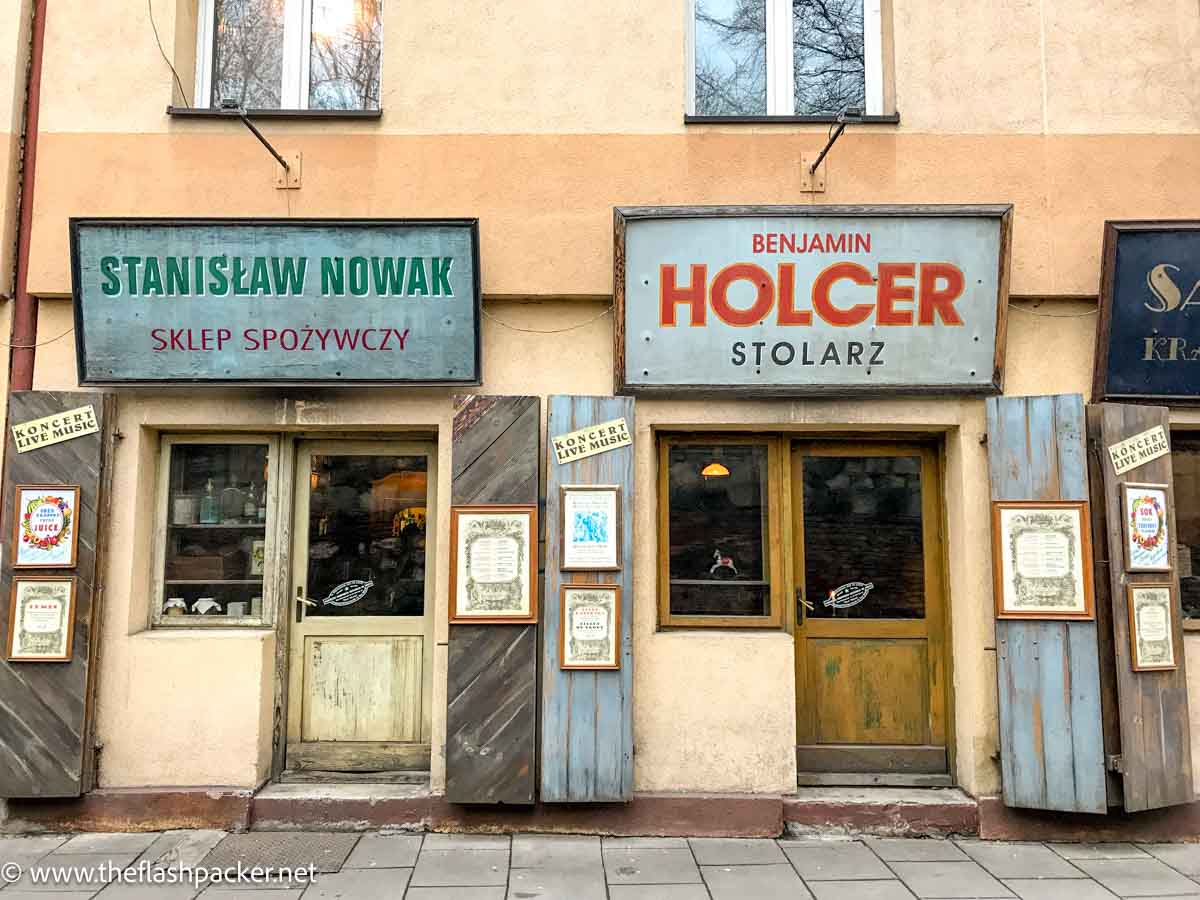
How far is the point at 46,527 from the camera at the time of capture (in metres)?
5.00

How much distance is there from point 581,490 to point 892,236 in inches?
96.1

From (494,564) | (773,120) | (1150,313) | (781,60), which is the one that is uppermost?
(781,60)

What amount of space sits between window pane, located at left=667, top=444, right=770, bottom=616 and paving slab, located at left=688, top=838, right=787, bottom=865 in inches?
51.6

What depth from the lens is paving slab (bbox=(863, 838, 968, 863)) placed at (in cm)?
462

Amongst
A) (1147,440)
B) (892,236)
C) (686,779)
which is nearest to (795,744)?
(686,779)

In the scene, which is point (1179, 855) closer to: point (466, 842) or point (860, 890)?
point (860, 890)

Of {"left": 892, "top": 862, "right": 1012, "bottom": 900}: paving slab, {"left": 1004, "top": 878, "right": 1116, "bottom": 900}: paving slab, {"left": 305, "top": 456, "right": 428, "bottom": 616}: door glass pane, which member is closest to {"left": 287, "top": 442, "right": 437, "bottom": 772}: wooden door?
{"left": 305, "top": 456, "right": 428, "bottom": 616}: door glass pane

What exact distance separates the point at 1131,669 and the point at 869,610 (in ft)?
4.79

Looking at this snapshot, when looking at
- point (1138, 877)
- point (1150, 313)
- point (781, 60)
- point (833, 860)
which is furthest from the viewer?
point (781, 60)

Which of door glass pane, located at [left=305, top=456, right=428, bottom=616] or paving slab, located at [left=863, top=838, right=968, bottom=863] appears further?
door glass pane, located at [left=305, top=456, right=428, bottom=616]

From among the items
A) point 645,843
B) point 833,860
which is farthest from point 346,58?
point 833,860

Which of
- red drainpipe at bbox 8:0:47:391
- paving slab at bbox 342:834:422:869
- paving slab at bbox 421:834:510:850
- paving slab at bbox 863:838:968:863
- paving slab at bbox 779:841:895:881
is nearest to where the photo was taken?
paving slab at bbox 779:841:895:881

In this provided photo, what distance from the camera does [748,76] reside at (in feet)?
18.5

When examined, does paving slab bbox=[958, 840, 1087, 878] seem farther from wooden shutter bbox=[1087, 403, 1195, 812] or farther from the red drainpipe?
the red drainpipe
